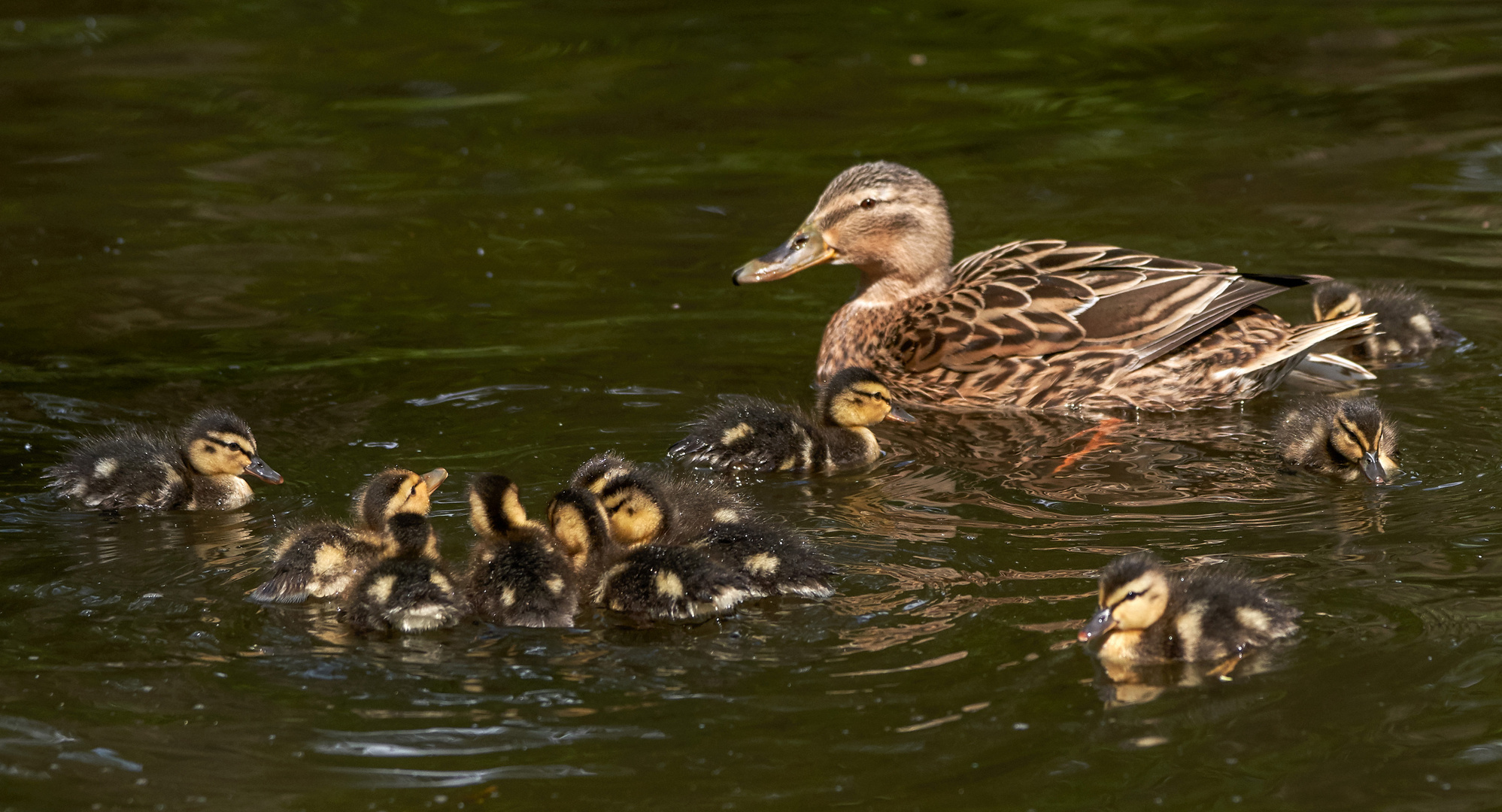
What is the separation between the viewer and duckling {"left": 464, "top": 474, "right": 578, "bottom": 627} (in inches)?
176

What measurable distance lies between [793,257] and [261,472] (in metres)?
2.74

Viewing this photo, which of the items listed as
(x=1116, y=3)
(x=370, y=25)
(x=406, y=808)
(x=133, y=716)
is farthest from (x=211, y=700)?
(x=1116, y=3)

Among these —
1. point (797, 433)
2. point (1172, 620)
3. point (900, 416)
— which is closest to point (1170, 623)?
point (1172, 620)

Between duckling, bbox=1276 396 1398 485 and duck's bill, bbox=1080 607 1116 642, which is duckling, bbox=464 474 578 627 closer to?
duck's bill, bbox=1080 607 1116 642

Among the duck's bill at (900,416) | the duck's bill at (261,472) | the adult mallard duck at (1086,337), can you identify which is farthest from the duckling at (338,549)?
the adult mallard duck at (1086,337)

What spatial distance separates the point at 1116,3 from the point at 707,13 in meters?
3.03

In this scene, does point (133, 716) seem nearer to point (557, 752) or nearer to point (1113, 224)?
point (557, 752)

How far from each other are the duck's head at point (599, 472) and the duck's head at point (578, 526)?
0.23 m

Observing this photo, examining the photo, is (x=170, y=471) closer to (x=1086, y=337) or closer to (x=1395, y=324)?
(x=1086, y=337)

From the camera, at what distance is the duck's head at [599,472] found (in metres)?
5.04

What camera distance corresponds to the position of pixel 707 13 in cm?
1230

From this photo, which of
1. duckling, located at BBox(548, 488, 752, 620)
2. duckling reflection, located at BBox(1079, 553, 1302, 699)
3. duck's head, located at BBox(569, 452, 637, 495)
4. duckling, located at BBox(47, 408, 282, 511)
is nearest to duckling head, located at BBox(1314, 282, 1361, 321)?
duckling reflection, located at BBox(1079, 553, 1302, 699)

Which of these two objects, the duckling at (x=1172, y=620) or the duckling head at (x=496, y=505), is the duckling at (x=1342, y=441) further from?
the duckling head at (x=496, y=505)

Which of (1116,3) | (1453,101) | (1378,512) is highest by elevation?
(1116,3)
